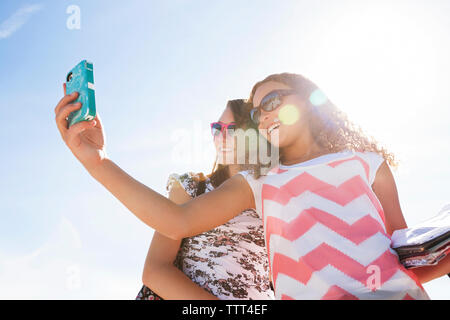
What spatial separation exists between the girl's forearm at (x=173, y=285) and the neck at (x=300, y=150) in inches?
44.6

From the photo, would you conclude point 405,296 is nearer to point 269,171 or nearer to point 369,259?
point 369,259

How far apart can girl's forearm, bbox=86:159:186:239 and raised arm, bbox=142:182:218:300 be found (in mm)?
769

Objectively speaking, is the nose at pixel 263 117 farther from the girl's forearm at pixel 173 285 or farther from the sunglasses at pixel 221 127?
the girl's forearm at pixel 173 285

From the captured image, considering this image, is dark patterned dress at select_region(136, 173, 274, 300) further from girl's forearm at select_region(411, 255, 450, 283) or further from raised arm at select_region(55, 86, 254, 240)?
girl's forearm at select_region(411, 255, 450, 283)

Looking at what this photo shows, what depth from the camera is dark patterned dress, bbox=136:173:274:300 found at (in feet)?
9.00

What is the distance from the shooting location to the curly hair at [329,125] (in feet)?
8.08

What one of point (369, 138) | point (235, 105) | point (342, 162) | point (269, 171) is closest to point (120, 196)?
point (269, 171)

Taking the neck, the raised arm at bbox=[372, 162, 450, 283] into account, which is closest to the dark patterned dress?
the neck

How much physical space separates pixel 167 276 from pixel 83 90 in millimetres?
1473

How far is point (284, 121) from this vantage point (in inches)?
97.4

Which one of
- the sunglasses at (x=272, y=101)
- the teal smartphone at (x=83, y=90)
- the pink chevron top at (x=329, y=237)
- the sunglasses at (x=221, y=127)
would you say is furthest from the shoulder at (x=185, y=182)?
the teal smartphone at (x=83, y=90)

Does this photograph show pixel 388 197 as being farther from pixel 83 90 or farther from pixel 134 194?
pixel 83 90

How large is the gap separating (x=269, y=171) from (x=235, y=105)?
1598mm

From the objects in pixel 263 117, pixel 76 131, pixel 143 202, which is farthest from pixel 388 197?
pixel 76 131
